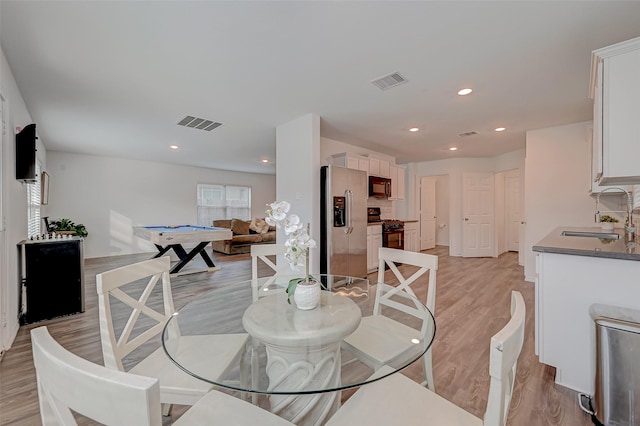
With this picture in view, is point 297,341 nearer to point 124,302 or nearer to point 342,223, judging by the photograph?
point 124,302

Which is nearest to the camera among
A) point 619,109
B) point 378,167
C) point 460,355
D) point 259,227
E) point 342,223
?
point 619,109

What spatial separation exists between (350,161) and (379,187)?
1.00 metres

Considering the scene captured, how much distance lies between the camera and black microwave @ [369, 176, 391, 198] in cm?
537

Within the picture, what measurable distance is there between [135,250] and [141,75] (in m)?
5.92

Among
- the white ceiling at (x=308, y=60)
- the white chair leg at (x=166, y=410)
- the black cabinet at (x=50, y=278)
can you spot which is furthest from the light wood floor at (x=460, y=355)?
the white ceiling at (x=308, y=60)

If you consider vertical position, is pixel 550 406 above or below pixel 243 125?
below

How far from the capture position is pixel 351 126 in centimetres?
427

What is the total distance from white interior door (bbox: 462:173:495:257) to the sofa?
5.12 meters

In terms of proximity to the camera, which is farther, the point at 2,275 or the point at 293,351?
the point at 2,275

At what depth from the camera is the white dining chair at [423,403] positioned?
0.73 metres

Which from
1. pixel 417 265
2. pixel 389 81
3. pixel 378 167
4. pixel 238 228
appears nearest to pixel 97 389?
pixel 417 265

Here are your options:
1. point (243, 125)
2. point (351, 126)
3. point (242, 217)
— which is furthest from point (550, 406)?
point (242, 217)

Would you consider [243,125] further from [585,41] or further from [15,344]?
[585,41]

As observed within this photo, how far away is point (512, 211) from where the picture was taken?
7414 mm
